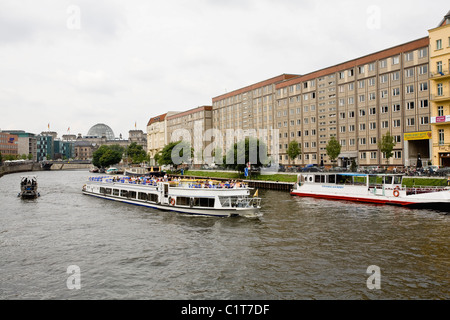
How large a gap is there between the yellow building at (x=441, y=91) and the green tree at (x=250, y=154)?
132ft

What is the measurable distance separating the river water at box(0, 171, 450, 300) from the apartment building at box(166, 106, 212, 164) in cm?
11766

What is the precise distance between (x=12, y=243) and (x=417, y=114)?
7928 centimetres

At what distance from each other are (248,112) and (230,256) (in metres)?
114

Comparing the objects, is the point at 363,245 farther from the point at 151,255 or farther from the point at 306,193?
the point at 306,193

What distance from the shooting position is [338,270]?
22203 mm

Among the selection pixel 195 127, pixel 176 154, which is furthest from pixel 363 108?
pixel 195 127

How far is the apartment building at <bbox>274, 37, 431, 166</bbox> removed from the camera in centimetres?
7800

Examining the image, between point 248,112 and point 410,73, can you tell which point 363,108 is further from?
point 248,112

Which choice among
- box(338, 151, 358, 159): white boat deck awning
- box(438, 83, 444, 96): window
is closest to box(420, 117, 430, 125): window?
box(438, 83, 444, 96): window

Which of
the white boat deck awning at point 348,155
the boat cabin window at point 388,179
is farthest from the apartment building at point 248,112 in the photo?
the boat cabin window at point 388,179

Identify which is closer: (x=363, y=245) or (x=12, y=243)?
(x=363, y=245)

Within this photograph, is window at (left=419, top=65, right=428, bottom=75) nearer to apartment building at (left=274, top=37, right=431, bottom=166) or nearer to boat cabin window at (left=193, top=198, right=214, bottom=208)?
apartment building at (left=274, top=37, right=431, bottom=166)

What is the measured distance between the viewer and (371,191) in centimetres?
5322
